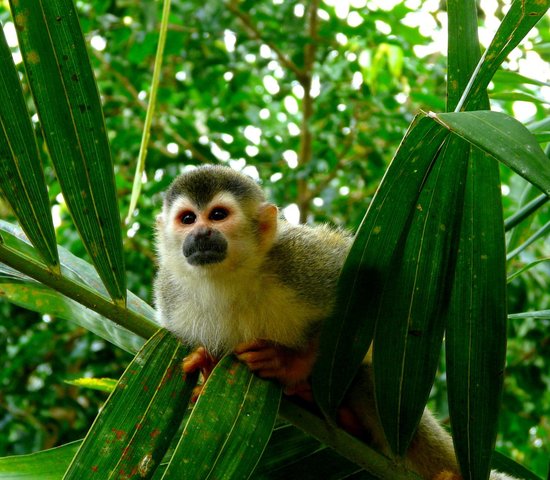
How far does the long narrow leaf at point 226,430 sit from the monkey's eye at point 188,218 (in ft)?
2.70

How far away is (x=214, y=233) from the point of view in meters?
1.90

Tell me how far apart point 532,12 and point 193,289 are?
4.06ft

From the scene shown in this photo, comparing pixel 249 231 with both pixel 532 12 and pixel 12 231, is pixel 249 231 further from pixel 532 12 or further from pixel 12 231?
pixel 532 12

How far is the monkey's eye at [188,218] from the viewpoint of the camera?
1989mm

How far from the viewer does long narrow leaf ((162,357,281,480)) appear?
1011 mm

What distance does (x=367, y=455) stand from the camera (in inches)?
50.4

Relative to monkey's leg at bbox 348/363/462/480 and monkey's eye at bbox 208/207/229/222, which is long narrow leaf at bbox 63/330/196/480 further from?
monkey's eye at bbox 208/207/229/222

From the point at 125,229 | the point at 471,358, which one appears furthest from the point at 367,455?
the point at 125,229

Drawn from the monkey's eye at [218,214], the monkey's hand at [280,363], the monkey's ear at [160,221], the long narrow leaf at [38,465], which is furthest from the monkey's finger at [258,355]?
the monkey's ear at [160,221]

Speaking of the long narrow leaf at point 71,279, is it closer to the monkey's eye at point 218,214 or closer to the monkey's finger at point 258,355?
the monkey's finger at point 258,355

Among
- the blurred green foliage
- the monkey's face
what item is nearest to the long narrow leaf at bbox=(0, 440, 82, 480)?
the monkey's face

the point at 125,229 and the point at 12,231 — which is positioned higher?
the point at 12,231

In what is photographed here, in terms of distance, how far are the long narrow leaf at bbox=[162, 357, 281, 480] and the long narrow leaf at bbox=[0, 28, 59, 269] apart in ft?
1.23

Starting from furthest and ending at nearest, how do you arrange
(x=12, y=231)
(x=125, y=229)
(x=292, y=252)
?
(x=125, y=229)
(x=292, y=252)
(x=12, y=231)
